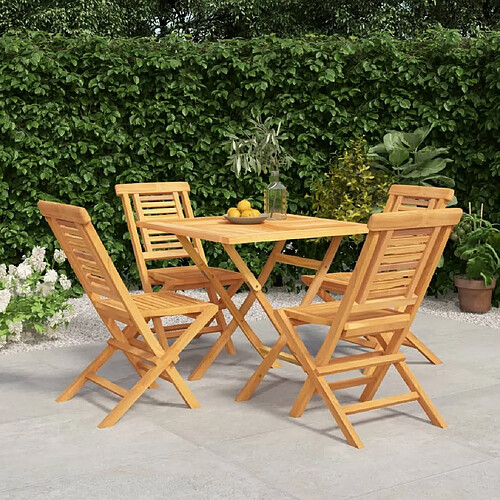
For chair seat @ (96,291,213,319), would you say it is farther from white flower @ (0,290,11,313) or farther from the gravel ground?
the gravel ground

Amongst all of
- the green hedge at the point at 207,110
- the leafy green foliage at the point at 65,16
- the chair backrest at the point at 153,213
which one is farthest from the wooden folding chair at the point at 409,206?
the leafy green foliage at the point at 65,16

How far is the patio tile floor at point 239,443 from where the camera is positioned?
10.9ft

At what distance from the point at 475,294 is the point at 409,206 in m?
1.61

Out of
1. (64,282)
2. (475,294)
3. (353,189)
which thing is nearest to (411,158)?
(353,189)

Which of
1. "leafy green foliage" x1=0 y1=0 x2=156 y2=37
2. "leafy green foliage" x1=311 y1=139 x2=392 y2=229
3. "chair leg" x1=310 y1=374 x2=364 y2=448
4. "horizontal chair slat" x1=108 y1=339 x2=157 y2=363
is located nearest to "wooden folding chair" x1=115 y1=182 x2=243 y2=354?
"horizontal chair slat" x1=108 y1=339 x2=157 y2=363

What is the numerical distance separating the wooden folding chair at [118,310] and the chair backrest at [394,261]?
2.50 feet

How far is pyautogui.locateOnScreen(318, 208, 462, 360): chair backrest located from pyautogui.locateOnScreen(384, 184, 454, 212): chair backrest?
1.12 meters

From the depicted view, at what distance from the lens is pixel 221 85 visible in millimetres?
7133

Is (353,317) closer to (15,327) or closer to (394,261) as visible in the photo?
(394,261)

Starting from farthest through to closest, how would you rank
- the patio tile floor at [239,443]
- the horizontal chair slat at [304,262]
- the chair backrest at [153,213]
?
1. the chair backrest at [153,213]
2. the horizontal chair slat at [304,262]
3. the patio tile floor at [239,443]

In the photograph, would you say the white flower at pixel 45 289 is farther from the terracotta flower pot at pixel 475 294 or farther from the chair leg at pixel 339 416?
the terracotta flower pot at pixel 475 294

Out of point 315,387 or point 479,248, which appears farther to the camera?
point 479,248

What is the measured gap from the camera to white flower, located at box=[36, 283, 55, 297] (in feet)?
19.5

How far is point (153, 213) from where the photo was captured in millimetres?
5816
